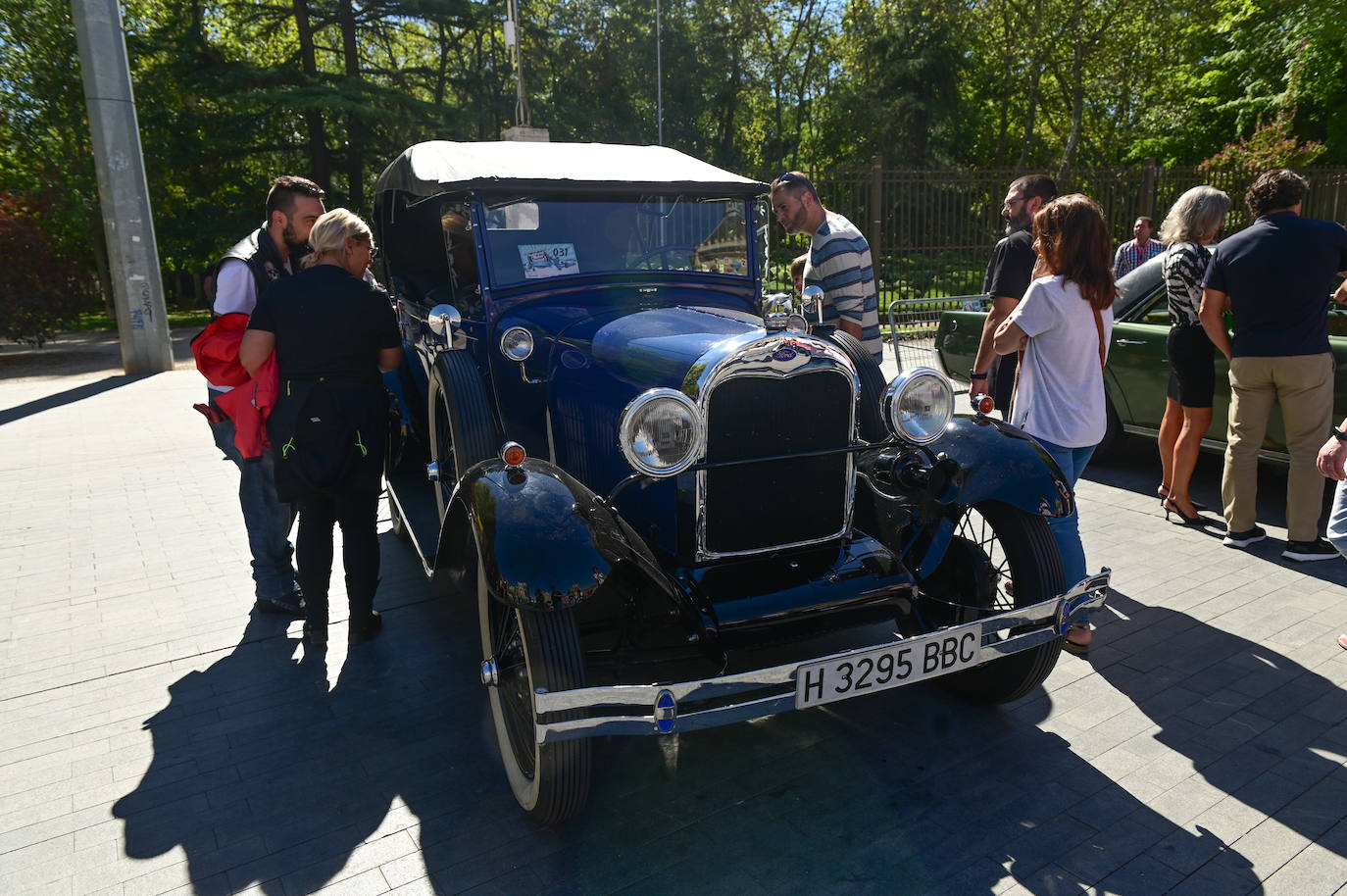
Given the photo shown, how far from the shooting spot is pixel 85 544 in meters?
5.52

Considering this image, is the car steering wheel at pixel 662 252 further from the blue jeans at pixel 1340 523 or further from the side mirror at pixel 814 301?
the blue jeans at pixel 1340 523

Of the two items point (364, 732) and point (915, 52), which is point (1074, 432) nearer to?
point (364, 732)

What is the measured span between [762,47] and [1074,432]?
100ft

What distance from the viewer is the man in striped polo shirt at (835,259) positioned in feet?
15.5

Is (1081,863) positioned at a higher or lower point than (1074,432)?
lower

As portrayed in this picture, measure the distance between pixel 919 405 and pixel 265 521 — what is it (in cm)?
328

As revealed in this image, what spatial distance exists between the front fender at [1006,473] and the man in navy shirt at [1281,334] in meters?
2.15

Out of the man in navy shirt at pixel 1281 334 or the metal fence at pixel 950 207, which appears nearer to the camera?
the man in navy shirt at pixel 1281 334

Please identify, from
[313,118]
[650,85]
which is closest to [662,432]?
[313,118]

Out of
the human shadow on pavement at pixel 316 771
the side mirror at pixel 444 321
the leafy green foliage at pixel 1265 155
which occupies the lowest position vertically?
the human shadow on pavement at pixel 316 771

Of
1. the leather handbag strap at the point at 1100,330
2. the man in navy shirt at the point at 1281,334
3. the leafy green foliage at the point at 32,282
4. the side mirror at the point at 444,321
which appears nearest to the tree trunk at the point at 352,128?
the leafy green foliage at the point at 32,282

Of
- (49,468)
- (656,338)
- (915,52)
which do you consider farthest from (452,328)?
(915,52)

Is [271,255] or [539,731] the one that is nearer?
[539,731]

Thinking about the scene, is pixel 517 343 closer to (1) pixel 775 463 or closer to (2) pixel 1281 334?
(1) pixel 775 463
